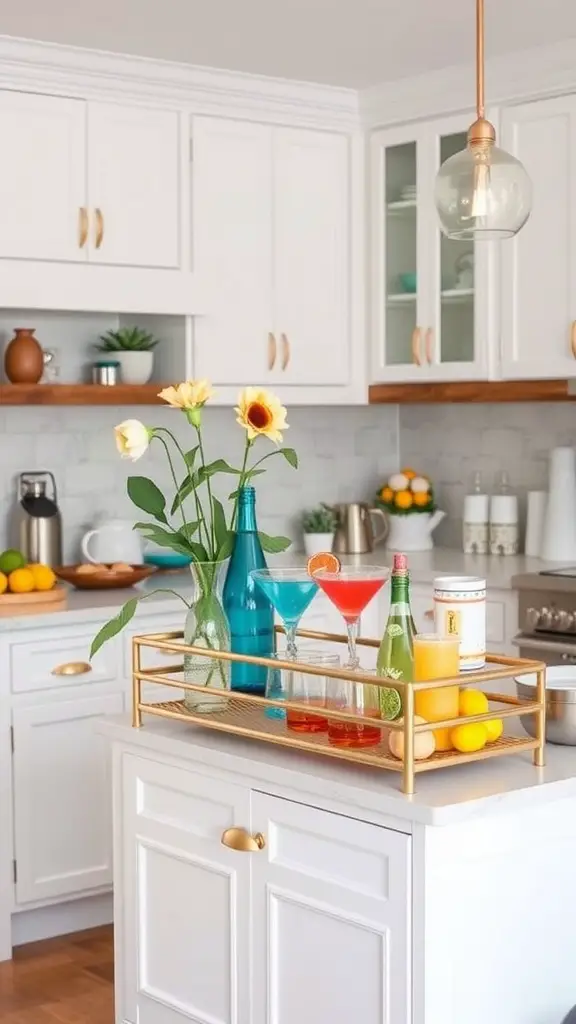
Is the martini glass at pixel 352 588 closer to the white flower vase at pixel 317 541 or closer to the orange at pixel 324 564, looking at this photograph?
the orange at pixel 324 564

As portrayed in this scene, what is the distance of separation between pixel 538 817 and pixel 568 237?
8.50ft

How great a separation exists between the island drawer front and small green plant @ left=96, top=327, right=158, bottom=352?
38.9 inches

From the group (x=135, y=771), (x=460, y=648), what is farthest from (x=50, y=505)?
(x=460, y=648)

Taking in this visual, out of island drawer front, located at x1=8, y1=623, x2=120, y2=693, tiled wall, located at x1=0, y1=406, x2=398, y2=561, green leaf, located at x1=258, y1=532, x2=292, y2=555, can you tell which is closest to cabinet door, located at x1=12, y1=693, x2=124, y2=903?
island drawer front, located at x1=8, y1=623, x2=120, y2=693

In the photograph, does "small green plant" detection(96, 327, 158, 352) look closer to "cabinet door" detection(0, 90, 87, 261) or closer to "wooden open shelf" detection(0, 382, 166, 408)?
"wooden open shelf" detection(0, 382, 166, 408)

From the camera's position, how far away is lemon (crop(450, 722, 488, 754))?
2.20 meters

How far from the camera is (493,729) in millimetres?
2268

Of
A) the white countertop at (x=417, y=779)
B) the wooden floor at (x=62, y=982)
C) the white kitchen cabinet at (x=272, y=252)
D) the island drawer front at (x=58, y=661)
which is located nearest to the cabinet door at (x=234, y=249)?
the white kitchen cabinet at (x=272, y=252)

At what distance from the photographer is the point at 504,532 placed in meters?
5.09

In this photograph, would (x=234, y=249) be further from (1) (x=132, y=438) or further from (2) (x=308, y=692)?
(2) (x=308, y=692)

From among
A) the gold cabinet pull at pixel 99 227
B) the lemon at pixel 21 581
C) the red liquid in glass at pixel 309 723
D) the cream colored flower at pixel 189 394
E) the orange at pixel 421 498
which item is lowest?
the red liquid in glass at pixel 309 723

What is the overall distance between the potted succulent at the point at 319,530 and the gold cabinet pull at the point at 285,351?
660 mm

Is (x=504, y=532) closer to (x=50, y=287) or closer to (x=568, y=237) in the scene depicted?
(x=568, y=237)

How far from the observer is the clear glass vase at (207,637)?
2545mm
